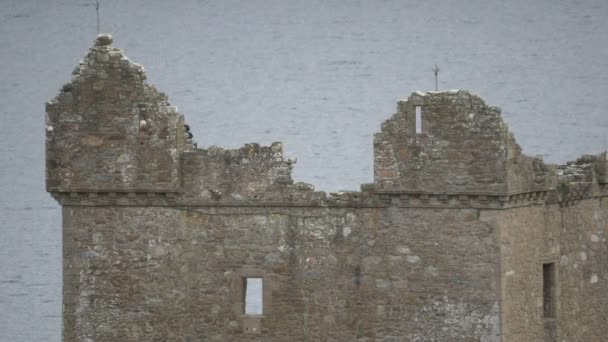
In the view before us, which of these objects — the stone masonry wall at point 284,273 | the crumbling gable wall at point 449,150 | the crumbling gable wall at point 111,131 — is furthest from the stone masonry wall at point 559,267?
the crumbling gable wall at point 111,131

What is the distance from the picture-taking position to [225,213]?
37000 millimetres

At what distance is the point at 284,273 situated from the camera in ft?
121

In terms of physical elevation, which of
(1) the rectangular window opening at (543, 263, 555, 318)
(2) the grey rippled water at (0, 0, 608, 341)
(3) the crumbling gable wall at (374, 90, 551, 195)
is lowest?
(1) the rectangular window opening at (543, 263, 555, 318)

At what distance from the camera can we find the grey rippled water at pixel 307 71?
262 ft

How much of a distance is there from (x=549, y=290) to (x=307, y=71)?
5356 cm

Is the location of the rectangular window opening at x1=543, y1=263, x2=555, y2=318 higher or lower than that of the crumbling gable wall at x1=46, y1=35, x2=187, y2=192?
lower

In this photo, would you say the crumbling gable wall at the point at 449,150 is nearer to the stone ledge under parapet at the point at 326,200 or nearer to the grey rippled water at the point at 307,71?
the stone ledge under parapet at the point at 326,200

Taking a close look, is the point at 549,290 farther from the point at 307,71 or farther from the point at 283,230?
the point at 307,71

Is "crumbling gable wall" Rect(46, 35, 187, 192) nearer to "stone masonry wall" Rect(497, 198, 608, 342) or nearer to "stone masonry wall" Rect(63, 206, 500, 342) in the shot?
"stone masonry wall" Rect(63, 206, 500, 342)

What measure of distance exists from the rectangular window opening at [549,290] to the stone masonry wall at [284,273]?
6.96 ft

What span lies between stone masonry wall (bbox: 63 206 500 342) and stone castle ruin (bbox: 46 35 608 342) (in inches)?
0.8

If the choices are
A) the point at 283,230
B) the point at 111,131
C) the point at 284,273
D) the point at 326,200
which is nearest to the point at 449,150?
the point at 326,200

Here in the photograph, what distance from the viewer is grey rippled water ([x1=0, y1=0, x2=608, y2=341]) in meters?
80.0

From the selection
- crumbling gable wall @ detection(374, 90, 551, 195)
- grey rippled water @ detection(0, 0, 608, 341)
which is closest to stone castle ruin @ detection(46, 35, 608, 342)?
crumbling gable wall @ detection(374, 90, 551, 195)
